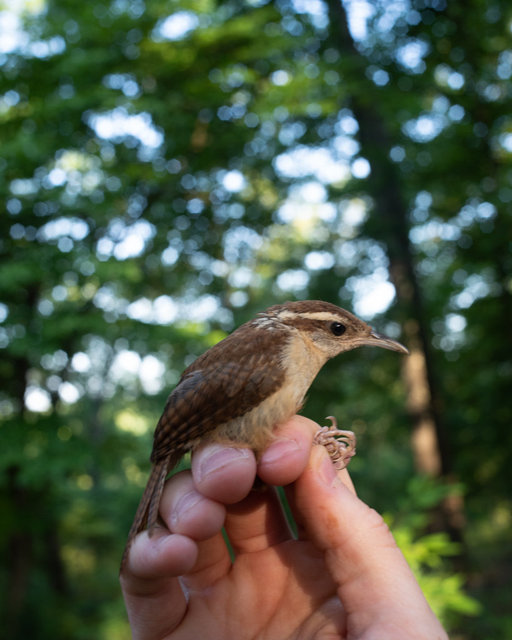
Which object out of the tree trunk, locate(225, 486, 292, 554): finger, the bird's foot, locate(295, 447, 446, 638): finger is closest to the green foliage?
locate(225, 486, 292, 554): finger

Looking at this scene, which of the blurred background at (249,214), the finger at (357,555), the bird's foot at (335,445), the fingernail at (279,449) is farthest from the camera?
the blurred background at (249,214)

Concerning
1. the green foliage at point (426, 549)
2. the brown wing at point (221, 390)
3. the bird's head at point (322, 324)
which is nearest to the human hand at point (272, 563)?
the brown wing at point (221, 390)

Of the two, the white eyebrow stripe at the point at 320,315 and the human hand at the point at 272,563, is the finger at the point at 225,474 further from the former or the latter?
the white eyebrow stripe at the point at 320,315

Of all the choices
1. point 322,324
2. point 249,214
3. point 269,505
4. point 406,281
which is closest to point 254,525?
point 269,505

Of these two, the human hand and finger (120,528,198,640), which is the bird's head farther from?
finger (120,528,198,640)

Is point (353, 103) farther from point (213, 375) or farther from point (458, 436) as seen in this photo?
point (213, 375)

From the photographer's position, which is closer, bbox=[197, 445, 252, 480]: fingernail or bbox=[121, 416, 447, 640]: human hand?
bbox=[121, 416, 447, 640]: human hand
